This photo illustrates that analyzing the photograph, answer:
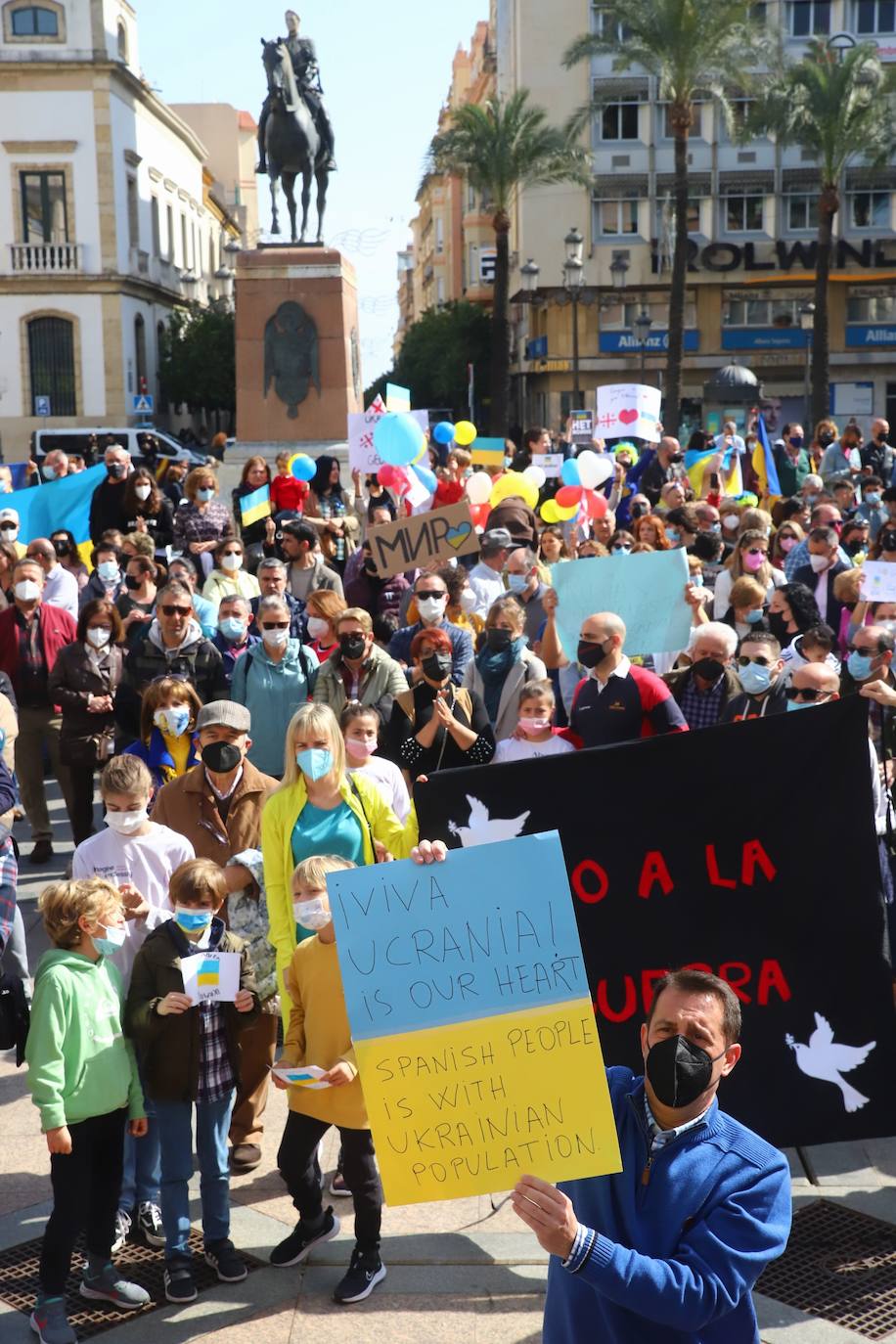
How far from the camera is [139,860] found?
17.4 feet

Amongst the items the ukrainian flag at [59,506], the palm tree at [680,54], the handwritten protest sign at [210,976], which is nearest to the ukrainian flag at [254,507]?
the ukrainian flag at [59,506]

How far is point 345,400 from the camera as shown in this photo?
65.0 feet

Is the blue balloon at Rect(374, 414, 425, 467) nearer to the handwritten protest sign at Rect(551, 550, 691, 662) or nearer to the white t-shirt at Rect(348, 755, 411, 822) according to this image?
the handwritten protest sign at Rect(551, 550, 691, 662)

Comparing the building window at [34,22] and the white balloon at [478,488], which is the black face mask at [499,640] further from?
the building window at [34,22]

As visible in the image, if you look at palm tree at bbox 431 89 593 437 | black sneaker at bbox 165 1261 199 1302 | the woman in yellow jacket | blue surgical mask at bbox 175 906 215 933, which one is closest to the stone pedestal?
the woman in yellow jacket

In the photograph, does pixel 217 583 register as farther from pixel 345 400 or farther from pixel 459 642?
pixel 345 400

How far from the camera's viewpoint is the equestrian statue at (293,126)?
64.6ft

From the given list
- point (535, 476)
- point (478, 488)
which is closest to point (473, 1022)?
point (478, 488)

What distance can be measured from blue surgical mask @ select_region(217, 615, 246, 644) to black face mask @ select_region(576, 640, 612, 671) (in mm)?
2740

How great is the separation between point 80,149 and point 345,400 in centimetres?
3153

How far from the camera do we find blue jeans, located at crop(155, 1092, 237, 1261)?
4637 millimetres

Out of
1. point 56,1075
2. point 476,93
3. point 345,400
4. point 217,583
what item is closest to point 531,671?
point 217,583

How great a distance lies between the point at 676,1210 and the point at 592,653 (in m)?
4.09

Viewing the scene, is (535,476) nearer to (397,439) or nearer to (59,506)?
(397,439)
